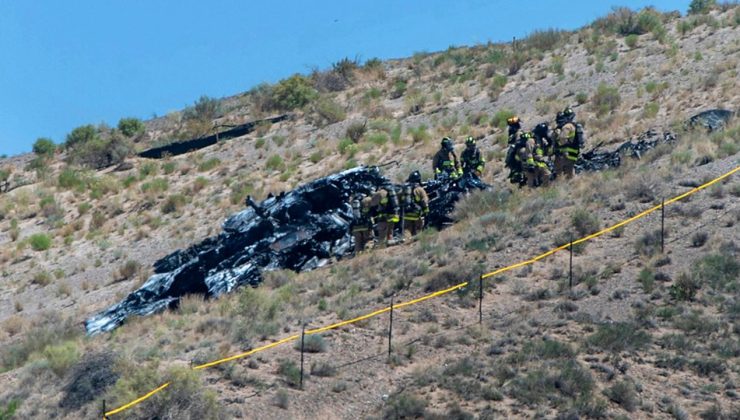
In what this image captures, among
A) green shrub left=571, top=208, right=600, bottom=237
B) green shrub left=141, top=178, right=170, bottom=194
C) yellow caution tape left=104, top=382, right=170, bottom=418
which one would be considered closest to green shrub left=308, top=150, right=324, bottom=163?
green shrub left=141, top=178, right=170, bottom=194

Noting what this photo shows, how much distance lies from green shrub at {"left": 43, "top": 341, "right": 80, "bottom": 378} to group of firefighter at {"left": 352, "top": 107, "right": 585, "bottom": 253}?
7.78m

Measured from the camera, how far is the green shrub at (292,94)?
51969 mm

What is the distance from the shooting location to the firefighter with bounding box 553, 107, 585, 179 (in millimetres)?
29141

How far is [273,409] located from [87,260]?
18.6 metres

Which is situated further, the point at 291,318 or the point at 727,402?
the point at 291,318

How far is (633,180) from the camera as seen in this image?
26469mm

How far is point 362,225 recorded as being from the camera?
28.0 m

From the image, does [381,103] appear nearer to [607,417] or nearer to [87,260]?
[87,260]

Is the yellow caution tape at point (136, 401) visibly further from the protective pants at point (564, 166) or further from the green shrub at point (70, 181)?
the green shrub at point (70, 181)

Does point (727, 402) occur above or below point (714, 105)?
below

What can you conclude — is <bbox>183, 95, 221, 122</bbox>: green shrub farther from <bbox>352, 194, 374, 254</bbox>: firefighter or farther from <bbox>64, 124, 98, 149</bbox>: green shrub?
<bbox>352, 194, 374, 254</bbox>: firefighter

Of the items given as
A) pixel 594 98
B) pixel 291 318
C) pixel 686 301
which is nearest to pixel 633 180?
pixel 686 301

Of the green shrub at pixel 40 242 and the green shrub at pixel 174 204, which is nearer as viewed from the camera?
the green shrub at pixel 40 242

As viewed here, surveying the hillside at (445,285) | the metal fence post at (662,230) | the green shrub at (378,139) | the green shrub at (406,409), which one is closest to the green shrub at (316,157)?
the hillside at (445,285)
